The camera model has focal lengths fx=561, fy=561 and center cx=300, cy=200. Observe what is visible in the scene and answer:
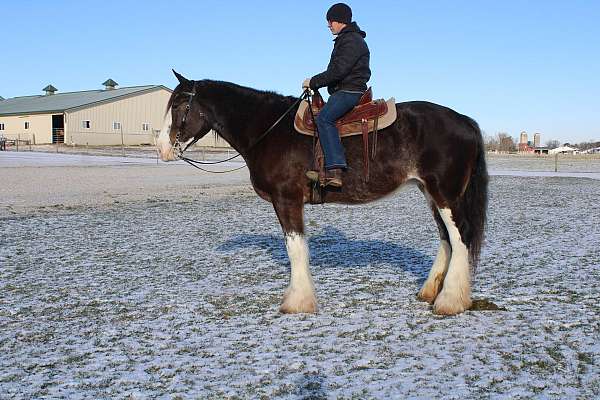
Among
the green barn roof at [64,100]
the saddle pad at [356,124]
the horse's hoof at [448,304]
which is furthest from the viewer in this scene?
the green barn roof at [64,100]

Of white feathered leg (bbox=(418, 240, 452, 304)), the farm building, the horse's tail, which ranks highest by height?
the farm building

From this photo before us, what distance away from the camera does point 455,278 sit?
5.97 m

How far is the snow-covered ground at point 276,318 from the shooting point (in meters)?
4.11

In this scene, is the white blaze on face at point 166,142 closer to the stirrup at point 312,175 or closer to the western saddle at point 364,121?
the western saddle at point 364,121

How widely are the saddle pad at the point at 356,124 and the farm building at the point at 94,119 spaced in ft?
202

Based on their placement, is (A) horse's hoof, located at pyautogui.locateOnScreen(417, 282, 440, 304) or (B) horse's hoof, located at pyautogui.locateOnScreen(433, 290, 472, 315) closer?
(B) horse's hoof, located at pyautogui.locateOnScreen(433, 290, 472, 315)

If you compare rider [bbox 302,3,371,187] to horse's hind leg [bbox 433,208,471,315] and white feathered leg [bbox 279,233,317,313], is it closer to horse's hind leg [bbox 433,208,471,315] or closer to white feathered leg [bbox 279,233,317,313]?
white feathered leg [bbox 279,233,317,313]

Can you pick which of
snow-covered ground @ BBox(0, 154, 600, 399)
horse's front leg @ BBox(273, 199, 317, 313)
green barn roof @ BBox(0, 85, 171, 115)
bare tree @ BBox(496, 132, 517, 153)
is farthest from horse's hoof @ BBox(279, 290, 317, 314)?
bare tree @ BBox(496, 132, 517, 153)

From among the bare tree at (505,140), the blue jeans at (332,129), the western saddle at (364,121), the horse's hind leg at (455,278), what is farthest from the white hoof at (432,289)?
the bare tree at (505,140)

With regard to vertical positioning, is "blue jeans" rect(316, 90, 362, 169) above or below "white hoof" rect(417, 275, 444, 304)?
above

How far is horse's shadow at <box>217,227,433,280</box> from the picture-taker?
27.9ft

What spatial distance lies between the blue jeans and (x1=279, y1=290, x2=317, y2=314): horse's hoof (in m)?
1.40

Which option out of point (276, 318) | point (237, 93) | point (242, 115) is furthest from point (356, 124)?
point (276, 318)

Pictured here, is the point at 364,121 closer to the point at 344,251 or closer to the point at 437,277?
the point at 437,277
